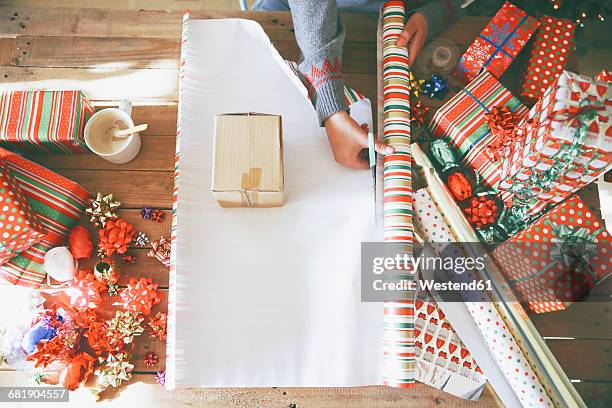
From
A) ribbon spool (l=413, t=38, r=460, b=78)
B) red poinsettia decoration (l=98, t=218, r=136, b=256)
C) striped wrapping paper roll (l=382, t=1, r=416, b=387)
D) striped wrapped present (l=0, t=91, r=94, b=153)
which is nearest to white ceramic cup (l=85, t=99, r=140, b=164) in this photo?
striped wrapped present (l=0, t=91, r=94, b=153)

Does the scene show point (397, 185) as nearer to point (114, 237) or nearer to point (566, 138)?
→ point (566, 138)

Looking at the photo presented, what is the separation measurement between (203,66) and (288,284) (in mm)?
617

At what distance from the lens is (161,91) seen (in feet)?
4.08

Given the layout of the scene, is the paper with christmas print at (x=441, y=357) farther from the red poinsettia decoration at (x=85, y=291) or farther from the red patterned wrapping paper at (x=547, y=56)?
the red poinsettia decoration at (x=85, y=291)

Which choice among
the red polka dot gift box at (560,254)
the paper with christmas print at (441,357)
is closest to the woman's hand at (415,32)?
the red polka dot gift box at (560,254)

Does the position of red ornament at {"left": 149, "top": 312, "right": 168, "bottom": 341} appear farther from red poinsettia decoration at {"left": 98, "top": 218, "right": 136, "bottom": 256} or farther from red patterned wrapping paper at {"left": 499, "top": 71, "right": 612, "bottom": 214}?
red patterned wrapping paper at {"left": 499, "top": 71, "right": 612, "bottom": 214}

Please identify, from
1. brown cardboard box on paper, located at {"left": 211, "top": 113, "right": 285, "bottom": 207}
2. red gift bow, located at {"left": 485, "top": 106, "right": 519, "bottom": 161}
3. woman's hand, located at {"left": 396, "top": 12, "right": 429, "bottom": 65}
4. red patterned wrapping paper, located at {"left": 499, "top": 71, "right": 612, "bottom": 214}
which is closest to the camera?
red patterned wrapping paper, located at {"left": 499, "top": 71, "right": 612, "bottom": 214}

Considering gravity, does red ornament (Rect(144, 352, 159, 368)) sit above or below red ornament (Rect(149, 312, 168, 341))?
below

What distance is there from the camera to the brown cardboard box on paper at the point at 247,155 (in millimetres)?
881

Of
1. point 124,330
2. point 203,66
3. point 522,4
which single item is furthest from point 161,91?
point 522,4

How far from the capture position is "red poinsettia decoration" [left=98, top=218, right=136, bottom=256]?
1079mm

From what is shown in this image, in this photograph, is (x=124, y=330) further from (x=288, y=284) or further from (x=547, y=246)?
(x=547, y=246)

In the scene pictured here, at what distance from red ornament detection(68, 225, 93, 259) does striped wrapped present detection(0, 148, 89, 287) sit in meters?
0.03

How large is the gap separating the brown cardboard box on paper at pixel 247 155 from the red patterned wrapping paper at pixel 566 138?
1.63ft
